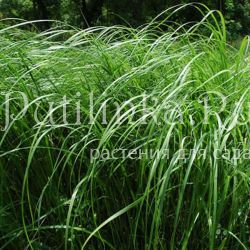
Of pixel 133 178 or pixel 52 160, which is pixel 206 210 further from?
pixel 52 160

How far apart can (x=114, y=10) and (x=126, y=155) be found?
36.3 feet

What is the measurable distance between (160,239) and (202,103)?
1.37ft

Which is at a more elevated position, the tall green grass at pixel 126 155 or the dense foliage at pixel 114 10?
the tall green grass at pixel 126 155

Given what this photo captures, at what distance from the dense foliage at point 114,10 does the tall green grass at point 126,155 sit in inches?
372

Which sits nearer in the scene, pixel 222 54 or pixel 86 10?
pixel 222 54

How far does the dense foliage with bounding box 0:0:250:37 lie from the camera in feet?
37.8

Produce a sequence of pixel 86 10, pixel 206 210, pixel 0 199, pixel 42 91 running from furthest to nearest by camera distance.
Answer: pixel 86 10
pixel 42 91
pixel 0 199
pixel 206 210

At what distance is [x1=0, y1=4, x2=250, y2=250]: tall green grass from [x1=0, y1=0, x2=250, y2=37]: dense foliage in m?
9.44

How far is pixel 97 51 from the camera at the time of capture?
1709 mm

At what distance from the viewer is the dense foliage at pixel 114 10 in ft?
37.8

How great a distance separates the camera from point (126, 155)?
1.46 meters

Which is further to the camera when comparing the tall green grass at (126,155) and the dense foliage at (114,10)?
the dense foliage at (114,10)

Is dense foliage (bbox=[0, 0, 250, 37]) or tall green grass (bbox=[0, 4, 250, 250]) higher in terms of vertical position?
tall green grass (bbox=[0, 4, 250, 250])

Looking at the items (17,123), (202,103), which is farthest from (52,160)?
(202,103)
